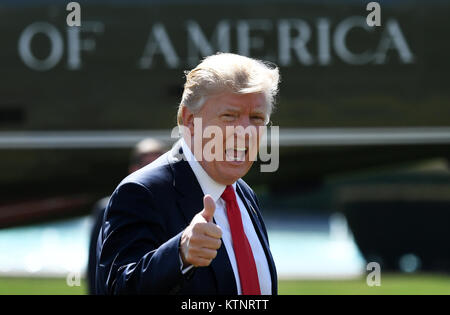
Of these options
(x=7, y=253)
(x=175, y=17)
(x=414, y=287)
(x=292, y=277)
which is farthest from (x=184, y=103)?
(x=7, y=253)

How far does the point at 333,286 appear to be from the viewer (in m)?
10.5

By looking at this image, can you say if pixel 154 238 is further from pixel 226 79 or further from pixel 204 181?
pixel 226 79

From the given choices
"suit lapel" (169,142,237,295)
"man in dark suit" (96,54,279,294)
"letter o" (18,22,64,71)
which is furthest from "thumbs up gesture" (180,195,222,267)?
"letter o" (18,22,64,71)

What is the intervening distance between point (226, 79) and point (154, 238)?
16.9 inches

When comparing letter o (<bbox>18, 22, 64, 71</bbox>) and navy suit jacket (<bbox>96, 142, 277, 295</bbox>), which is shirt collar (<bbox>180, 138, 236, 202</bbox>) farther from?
letter o (<bbox>18, 22, 64, 71</bbox>)

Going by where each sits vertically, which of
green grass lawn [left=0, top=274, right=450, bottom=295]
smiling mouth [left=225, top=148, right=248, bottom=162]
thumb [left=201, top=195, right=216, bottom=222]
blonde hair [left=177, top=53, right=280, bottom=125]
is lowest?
thumb [left=201, top=195, right=216, bottom=222]

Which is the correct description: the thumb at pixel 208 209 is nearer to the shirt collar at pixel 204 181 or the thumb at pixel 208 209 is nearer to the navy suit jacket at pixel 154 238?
the navy suit jacket at pixel 154 238

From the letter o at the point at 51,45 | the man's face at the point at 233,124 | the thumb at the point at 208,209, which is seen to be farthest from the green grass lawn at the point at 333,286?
the thumb at the point at 208,209

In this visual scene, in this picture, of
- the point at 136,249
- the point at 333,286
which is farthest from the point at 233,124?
the point at 333,286

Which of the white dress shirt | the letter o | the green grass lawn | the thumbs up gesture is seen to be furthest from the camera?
the green grass lawn

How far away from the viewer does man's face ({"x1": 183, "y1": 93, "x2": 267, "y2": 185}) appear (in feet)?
7.77

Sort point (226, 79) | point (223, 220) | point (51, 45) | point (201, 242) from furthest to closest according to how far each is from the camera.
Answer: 1. point (51, 45)
2. point (223, 220)
3. point (226, 79)
4. point (201, 242)

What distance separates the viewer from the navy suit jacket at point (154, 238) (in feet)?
7.04
